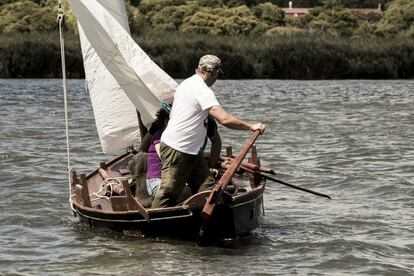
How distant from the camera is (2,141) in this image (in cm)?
A: 2305

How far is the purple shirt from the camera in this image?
11.6 metres

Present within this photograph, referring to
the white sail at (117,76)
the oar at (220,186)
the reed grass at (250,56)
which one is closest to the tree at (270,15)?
the reed grass at (250,56)

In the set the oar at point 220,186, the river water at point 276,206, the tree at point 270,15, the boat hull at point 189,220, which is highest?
the oar at point 220,186

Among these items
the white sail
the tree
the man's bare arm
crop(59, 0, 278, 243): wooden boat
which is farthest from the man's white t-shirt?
the tree

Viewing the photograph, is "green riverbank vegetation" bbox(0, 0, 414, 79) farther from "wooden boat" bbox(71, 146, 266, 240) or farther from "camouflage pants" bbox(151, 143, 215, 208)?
"camouflage pants" bbox(151, 143, 215, 208)

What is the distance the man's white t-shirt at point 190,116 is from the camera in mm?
10633

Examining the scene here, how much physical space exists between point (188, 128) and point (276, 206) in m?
4.20

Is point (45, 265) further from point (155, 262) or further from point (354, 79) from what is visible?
point (354, 79)

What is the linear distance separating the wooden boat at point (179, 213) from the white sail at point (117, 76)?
138 centimetres

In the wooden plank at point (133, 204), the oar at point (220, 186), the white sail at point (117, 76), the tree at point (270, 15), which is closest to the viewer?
the oar at point (220, 186)

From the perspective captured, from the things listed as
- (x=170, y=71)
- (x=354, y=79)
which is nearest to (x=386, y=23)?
(x=354, y=79)

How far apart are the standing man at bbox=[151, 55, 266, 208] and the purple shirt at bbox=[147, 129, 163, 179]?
1.76ft

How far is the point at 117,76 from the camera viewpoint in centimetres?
1338

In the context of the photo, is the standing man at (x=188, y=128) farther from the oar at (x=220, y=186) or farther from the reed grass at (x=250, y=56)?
the reed grass at (x=250, y=56)
